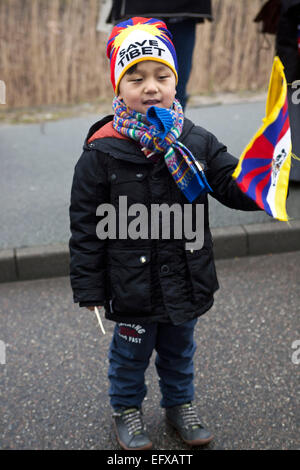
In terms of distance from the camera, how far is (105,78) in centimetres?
750

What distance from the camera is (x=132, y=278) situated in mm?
2072

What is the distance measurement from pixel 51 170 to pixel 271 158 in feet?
13.2

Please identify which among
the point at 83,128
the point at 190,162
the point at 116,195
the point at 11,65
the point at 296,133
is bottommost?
the point at 83,128

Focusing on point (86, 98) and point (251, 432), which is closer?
point (251, 432)

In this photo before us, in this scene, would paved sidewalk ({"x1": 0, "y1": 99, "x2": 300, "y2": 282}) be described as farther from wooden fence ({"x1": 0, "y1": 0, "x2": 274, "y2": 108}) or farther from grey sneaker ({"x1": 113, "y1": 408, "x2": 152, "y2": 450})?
grey sneaker ({"x1": 113, "y1": 408, "x2": 152, "y2": 450})

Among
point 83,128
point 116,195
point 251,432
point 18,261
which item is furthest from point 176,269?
point 83,128

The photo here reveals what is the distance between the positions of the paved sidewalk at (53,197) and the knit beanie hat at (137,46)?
1941 mm

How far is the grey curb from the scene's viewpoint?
12.3 ft

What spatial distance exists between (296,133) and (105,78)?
4.25 meters

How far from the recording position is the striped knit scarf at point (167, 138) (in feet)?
6.19

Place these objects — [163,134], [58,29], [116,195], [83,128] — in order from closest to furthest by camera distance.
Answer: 1. [163,134]
2. [116,195]
3. [83,128]
4. [58,29]

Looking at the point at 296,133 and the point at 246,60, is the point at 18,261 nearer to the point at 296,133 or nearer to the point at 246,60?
the point at 296,133
